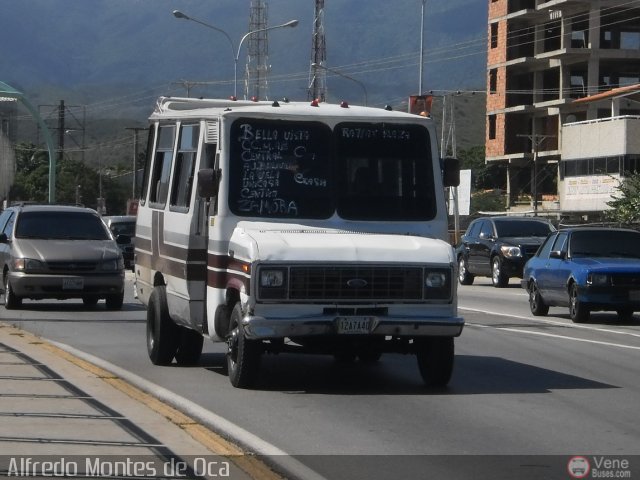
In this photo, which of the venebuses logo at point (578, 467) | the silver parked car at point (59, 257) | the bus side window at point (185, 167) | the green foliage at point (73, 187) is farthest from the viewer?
the green foliage at point (73, 187)

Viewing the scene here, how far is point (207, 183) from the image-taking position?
12.7 m

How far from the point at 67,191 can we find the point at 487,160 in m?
32.4

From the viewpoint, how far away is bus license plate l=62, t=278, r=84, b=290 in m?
23.6

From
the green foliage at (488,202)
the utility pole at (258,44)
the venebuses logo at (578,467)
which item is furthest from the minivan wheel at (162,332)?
the green foliage at (488,202)

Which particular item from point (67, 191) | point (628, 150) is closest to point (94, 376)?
point (628, 150)

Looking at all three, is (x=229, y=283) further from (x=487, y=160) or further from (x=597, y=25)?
(x=487, y=160)

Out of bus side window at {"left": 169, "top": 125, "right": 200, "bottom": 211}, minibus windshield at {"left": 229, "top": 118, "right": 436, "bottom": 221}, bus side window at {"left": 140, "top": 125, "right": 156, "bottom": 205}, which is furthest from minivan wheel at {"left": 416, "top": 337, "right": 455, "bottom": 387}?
bus side window at {"left": 140, "top": 125, "right": 156, "bottom": 205}

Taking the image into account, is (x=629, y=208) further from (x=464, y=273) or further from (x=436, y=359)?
(x=436, y=359)

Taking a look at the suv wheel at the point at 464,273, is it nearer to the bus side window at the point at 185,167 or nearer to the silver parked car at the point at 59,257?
the silver parked car at the point at 59,257

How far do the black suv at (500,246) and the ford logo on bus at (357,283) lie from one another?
71.8ft

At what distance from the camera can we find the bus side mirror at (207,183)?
12695mm

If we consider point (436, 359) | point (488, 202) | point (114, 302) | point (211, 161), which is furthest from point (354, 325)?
point (488, 202)

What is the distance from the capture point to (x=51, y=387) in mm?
11914

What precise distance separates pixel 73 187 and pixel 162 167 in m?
90.8
